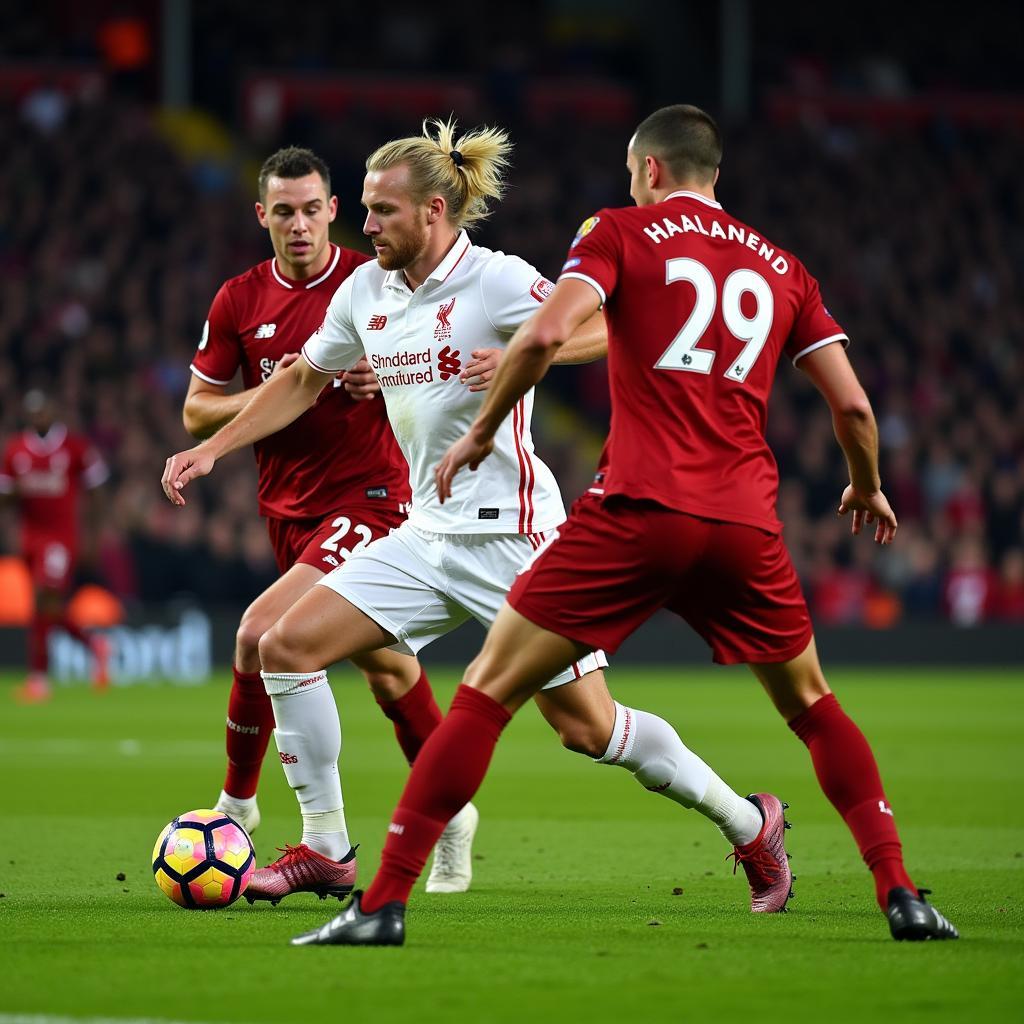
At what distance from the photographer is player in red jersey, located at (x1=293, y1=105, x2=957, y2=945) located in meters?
4.93

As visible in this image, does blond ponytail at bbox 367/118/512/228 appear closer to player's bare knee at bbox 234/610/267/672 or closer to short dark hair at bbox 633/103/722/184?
short dark hair at bbox 633/103/722/184

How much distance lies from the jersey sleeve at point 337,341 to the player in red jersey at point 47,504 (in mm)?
10169

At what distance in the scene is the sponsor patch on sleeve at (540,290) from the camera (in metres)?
5.86

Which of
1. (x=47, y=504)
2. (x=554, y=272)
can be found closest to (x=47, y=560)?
(x=47, y=504)

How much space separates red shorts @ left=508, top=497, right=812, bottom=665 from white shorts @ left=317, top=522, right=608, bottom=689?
0.78m

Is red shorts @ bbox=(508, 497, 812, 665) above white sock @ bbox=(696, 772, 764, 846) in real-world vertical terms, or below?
above

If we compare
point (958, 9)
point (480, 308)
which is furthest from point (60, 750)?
point (958, 9)

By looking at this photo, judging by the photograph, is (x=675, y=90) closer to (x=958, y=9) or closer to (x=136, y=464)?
(x=958, y=9)

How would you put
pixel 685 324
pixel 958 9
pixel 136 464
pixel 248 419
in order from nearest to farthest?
pixel 685 324 → pixel 248 419 → pixel 136 464 → pixel 958 9

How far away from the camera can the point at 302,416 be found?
7008 mm

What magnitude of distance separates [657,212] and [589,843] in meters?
3.48

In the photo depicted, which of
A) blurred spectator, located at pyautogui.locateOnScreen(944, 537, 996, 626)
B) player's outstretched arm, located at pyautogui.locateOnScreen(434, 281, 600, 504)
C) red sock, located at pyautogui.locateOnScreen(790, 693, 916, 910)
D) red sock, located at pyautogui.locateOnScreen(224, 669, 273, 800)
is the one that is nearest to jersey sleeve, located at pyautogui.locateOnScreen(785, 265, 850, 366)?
player's outstretched arm, located at pyautogui.locateOnScreen(434, 281, 600, 504)

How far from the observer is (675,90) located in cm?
2988

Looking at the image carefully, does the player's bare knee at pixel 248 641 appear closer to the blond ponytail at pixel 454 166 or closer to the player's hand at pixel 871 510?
the blond ponytail at pixel 454 166
